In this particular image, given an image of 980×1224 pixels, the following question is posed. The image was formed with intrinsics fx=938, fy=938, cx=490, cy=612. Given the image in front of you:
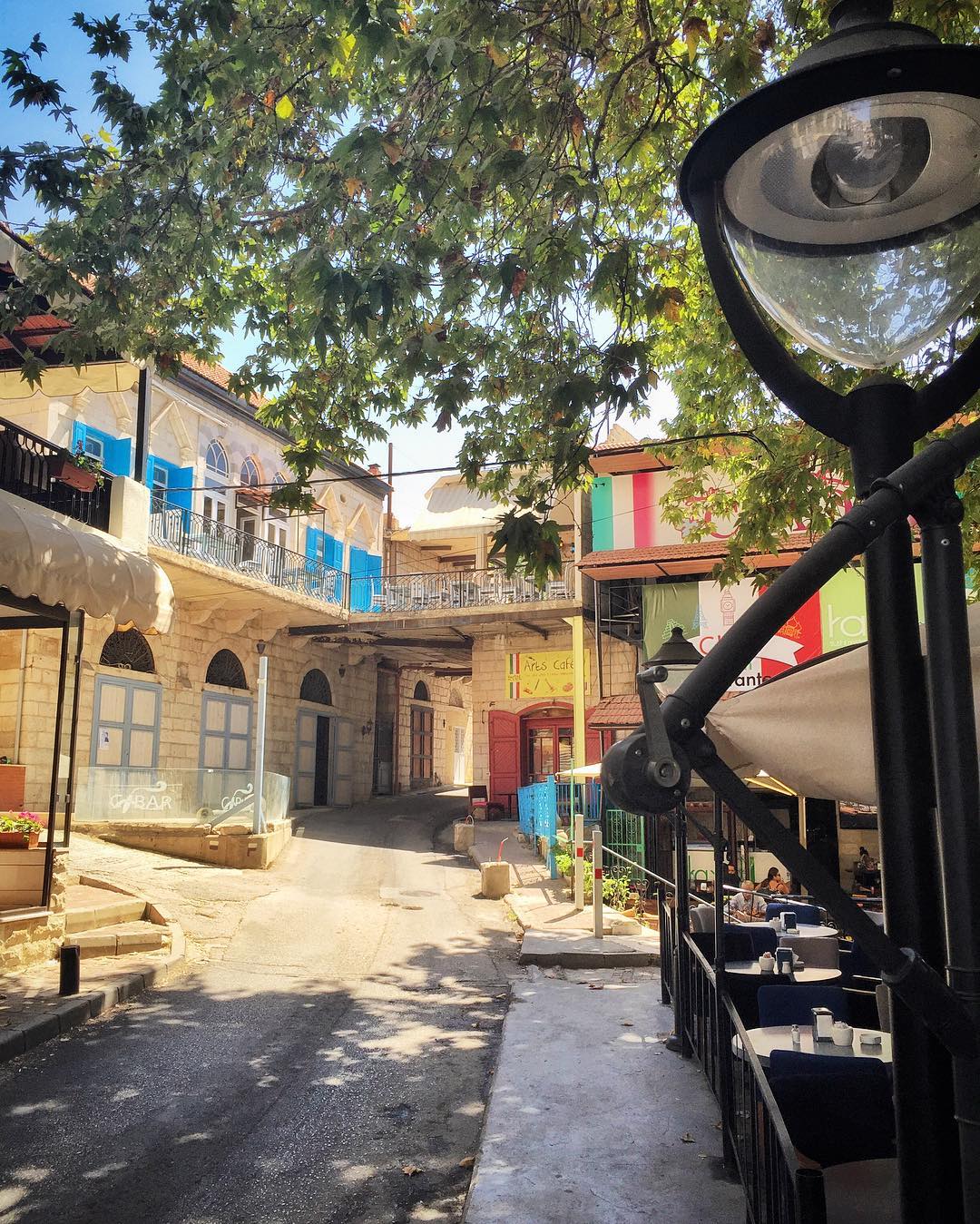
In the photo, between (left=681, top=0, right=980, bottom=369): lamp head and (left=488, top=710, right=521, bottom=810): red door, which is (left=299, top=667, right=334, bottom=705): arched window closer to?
(left=488, top=710, right=521, bottom=810): red door

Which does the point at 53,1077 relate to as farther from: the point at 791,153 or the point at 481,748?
the point at 481,748

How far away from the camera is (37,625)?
967 cm

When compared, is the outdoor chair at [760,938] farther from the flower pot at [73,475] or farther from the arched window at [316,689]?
the arched window at [316,689]

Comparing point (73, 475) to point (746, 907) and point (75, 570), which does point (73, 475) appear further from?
point (746, 907)

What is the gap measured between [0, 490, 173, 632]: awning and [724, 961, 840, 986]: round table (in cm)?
632

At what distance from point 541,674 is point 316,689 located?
6.11m

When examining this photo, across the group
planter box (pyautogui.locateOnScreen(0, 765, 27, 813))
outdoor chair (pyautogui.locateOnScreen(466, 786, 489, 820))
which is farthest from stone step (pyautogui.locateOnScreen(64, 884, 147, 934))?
outdoor chair (pyautogui.locateOnScreen(466, 786, 489, 820))

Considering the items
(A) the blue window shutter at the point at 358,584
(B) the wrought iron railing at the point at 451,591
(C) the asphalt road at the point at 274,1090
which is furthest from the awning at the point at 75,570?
(A) the blue window shutter at the point at 358,584

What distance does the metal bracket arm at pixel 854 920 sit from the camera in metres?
1.32

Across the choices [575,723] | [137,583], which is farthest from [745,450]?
[575,723]

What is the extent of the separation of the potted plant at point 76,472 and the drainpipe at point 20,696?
240 inches

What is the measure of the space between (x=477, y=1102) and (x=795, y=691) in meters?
4.22

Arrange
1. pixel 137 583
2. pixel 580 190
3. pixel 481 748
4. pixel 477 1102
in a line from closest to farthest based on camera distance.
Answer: pixel 580 190 → pixel 477 1102 → pixel 137 583 → pixel 481 748

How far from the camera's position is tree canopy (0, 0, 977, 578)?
16.7ft
